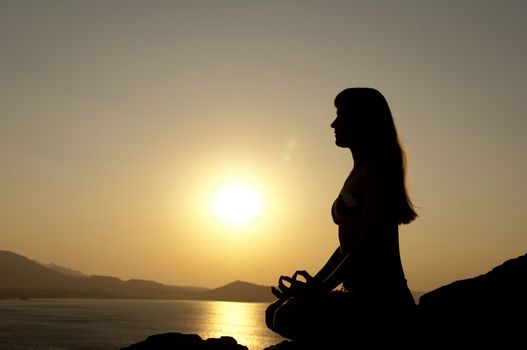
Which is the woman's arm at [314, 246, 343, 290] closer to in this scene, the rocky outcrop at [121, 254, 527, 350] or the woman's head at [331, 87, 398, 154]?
the rocky outcrop at [121, 254, 527, 350]

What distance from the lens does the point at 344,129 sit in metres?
4.77

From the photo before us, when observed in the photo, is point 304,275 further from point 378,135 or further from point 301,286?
point 378,135

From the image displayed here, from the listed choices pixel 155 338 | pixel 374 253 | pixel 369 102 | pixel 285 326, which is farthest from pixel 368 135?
pixel 155 338

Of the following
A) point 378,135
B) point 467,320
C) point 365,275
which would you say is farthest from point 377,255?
point 467,320

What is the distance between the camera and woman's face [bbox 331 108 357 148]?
4715 mm

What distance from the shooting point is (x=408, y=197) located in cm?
439

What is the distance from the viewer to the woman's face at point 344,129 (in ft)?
15.5

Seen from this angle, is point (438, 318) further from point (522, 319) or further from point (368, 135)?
point (368, 135)

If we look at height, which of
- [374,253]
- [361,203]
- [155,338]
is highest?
[361,203]

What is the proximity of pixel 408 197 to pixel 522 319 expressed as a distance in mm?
3598

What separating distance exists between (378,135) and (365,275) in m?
1.29

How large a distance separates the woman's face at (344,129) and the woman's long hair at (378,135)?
14 mm

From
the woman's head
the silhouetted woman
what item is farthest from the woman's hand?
the woman's head

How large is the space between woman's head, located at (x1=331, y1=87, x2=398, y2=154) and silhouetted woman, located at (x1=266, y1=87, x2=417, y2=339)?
0.06m
